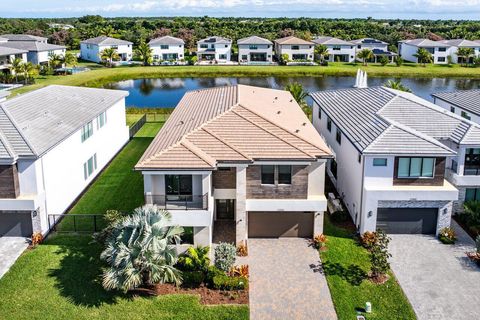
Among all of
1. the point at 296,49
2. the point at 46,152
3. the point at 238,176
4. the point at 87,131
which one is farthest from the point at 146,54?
the point at 238,176

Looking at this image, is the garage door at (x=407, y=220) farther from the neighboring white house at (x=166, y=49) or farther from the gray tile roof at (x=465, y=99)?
the neighboring white house at (x=166, y=49)

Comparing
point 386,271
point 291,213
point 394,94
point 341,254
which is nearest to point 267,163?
point 291,213

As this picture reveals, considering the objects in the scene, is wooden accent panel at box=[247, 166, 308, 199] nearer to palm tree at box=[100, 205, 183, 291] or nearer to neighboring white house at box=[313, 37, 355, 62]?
palm tree at box=[100, 205, 183, 291]

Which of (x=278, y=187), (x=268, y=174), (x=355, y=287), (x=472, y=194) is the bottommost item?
(x=355, y=287)

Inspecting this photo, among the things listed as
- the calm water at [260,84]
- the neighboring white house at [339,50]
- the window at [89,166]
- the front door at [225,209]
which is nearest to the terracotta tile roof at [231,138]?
the front door at [225,209]

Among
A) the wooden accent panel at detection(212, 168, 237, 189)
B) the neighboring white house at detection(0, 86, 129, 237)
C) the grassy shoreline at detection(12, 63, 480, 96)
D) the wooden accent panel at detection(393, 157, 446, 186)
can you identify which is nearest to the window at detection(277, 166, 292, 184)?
the wooden accent panel at detection(212, 168, 237, 189)

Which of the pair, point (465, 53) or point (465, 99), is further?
point (465, 53)

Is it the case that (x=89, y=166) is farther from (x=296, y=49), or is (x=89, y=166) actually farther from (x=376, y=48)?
(x=376, y=48)
